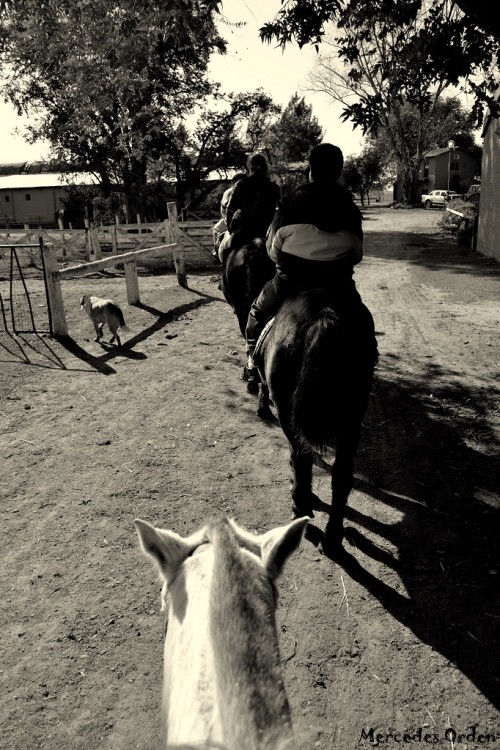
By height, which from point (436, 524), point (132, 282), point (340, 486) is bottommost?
point (436, 524)

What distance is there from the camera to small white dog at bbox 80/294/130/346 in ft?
29.7

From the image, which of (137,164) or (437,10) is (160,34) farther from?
(137,164)

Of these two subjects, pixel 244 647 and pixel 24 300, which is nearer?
pixel 244 647

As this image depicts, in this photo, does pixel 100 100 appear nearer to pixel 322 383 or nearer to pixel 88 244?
pixel 88 244

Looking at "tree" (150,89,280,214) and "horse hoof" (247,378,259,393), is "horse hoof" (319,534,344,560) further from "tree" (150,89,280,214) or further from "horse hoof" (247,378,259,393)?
"tree" (150,89,280,214)

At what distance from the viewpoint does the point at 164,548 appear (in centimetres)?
164

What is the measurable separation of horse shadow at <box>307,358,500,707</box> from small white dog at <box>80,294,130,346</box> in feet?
15.1

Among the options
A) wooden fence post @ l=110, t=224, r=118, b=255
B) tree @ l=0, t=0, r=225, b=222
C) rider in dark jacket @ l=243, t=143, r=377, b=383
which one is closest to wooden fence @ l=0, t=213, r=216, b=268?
wooden fence post @ l=110, t=224, r=118, b=255

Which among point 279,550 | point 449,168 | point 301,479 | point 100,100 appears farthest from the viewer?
point 449,168

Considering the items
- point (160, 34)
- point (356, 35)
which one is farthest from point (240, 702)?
point (356, 35)

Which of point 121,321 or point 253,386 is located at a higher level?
point 121,321

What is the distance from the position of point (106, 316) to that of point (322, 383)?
6.33 metres

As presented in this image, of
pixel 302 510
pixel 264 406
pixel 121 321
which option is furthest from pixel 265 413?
pixel 121 321

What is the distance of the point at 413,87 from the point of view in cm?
780
